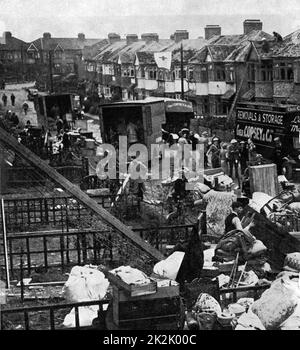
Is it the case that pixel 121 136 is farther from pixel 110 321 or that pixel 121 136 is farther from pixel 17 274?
pixel 110 321

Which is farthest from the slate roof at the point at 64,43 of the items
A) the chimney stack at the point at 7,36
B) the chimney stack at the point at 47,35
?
the chimney stack at the point at 7,36

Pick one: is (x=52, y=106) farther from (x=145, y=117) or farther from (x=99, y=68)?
(x=145, y=117)

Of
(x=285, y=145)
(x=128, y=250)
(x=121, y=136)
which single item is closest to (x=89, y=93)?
(x=121, y=136)

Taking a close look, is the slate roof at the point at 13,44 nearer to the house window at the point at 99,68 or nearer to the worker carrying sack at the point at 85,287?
the house window at the point at 99,68

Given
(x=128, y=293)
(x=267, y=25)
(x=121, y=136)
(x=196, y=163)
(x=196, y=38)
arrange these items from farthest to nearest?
(x=196, y=163), (x=121, y=136), (x=196, y=38), (x=267, y=25), (x=128, y=293)

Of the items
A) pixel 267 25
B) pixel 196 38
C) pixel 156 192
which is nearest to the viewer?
pixel 267 25

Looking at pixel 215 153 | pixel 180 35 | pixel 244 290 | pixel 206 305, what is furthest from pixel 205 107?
pixel 206 305

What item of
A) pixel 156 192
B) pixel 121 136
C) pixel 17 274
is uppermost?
pixel 121 136
